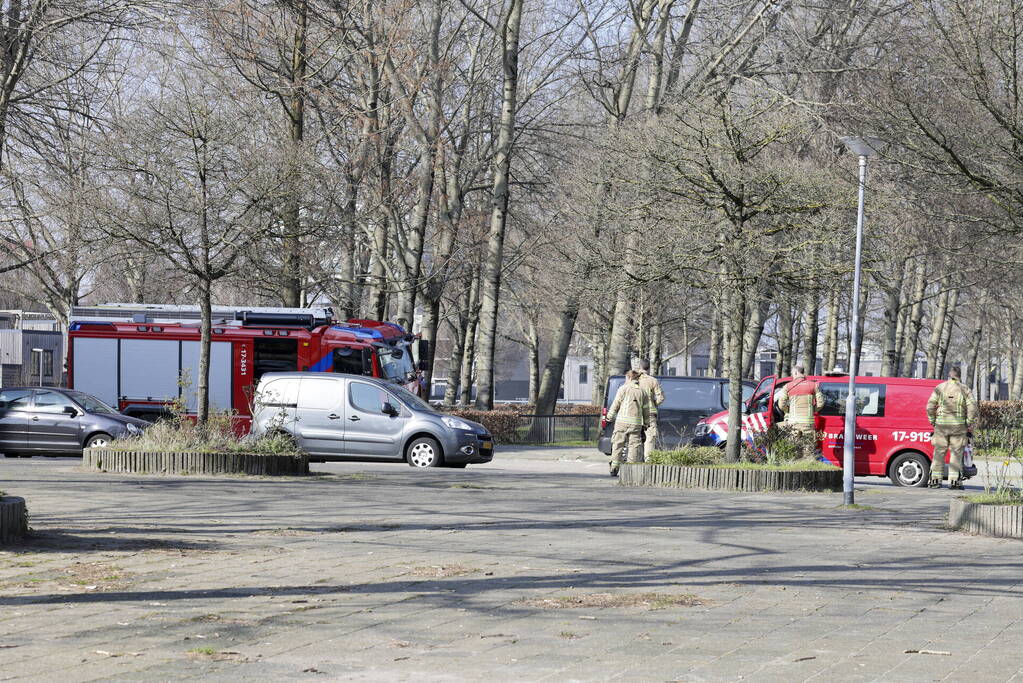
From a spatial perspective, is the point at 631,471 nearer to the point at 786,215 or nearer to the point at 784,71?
the point at 786,215

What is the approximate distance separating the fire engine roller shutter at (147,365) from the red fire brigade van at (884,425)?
1458 cm

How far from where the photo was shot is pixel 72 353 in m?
29.3

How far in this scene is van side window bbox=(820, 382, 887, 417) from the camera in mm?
20609

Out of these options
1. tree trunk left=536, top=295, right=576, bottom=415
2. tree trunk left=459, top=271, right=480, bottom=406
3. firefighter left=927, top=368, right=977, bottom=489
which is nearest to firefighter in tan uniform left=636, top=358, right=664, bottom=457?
firefighter left=927, top=368, right=977, bottom=489

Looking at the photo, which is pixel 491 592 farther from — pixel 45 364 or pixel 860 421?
pixel 45 364

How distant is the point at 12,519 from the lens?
8914 mm

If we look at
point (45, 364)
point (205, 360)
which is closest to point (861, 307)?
point (205, 360)

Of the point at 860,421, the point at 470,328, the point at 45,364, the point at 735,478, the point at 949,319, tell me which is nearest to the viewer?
the point at 735,478

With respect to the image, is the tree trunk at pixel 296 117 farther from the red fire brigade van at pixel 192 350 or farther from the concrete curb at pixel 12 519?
the concrete curb at pixel 12 519

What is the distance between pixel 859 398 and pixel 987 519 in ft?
32.6

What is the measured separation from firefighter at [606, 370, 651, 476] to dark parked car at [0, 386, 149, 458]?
8.58 m

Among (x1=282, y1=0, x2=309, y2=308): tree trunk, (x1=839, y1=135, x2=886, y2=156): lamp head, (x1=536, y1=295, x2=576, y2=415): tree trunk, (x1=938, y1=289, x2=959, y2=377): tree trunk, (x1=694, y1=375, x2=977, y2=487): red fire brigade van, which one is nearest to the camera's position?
(x1=839, y1=135, x2=886, y2=156): lamp head

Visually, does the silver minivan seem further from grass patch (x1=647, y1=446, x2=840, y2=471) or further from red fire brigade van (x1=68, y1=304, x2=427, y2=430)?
red fire brigade van (x1=68, y1=304, x2=427, y2=430)

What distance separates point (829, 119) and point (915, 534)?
19575mm
